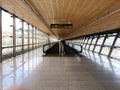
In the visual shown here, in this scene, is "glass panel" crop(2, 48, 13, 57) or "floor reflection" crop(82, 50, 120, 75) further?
"glass panel" crop(2, 48, 13, 57)

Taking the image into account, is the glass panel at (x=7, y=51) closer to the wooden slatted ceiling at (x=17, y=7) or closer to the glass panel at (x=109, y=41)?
the wooden slatted ceiling at (x=17, y=7)

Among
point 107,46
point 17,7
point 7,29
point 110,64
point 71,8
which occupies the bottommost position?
point 110,64

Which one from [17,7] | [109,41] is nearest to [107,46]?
[109,41]


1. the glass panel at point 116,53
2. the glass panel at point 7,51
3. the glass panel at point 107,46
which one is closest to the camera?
the glass panel at point 7,51

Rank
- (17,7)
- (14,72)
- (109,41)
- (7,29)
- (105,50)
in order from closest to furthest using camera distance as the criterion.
Result: (14,72)
(17,7)
(7,29)
(109,41)
(105,50)

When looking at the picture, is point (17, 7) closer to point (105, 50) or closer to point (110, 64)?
point (110, 64)

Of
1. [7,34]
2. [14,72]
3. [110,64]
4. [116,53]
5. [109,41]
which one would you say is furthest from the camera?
[109,41]

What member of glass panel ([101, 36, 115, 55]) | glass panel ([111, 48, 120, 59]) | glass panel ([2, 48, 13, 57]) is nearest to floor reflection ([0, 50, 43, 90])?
glass panel ([2, 48, 13, 57])

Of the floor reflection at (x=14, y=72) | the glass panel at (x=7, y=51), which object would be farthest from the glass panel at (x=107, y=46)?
the floor reflection at (x=14, y=72)

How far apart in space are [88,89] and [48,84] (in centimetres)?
137

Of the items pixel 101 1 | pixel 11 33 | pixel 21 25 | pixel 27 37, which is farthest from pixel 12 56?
pixel 101 1

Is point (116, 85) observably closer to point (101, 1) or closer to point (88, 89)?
point (88, 89)

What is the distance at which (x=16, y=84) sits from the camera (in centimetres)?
632

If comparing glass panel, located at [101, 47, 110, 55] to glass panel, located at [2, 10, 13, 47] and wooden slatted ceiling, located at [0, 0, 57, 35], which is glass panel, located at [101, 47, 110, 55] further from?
glass panel, located at [2, 10, 13, 47]
